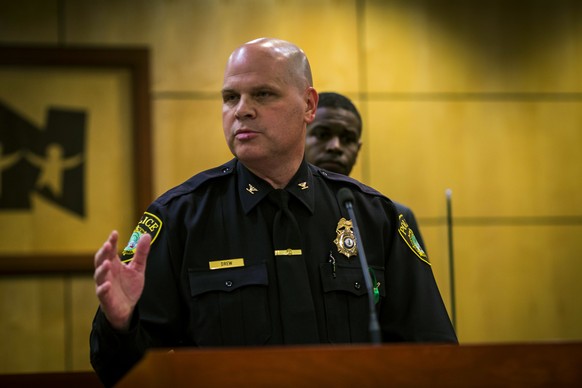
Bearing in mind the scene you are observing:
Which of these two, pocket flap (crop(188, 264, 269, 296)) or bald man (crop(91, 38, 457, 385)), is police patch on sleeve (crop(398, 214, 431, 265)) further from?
pocket flap (crop(188, 264, 269, 296))

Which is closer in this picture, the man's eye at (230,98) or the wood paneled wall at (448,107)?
the man's eye at (230,98)

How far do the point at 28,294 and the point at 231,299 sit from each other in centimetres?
262

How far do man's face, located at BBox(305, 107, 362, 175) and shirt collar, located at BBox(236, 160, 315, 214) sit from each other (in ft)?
3.17

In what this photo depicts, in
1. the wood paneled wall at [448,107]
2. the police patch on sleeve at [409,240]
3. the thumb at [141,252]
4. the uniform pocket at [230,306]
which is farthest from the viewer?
the wood paneled wall at [448,107]

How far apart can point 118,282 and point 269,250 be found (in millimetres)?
522

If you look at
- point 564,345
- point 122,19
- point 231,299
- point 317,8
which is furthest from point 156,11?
point 564,345

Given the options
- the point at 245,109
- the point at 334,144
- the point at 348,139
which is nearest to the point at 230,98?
the point at 245,109

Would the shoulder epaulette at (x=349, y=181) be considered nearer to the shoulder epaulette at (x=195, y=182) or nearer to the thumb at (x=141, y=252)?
the shoulder epaulette at (x=195, y=182)

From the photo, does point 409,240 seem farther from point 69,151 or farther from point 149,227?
point 69,151

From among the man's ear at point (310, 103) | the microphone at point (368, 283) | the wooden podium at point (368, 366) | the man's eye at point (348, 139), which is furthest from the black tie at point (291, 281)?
the man's eye at point (348, 139)

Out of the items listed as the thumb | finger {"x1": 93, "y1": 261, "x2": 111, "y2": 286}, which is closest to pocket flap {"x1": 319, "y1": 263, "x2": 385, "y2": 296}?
the thumb

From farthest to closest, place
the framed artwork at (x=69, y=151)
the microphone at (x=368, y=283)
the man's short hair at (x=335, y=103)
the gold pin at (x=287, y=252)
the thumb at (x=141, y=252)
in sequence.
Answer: the framed artwork at (x=69, y=151) < the man's short hair at (x=335, y=103) < the gold pin at (x=287, y=252) < the thumb at (x=141, y=252) < the microphone at (x=368, y=283)

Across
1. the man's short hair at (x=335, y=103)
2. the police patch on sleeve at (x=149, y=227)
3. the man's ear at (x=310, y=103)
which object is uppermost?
the man's short hair at (x=335, y=103)

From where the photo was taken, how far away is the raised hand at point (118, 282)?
6.59ft
